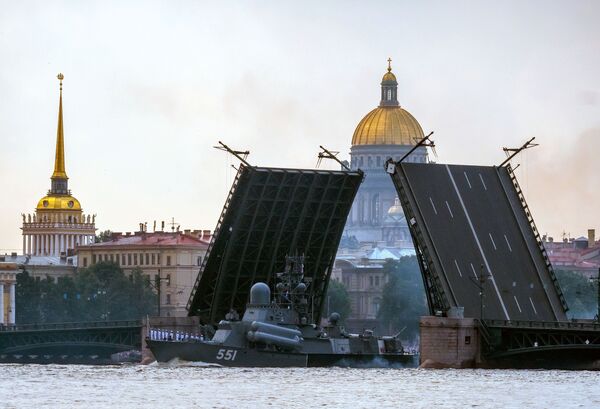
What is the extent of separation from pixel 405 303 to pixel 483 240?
50.1 meters

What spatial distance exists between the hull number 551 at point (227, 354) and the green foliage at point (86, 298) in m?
44.3

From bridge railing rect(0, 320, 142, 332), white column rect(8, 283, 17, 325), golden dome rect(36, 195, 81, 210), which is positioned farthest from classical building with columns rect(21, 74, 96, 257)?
bridge railing rect(0, 320, 142, 332)

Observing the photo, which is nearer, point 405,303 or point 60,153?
point 405,303

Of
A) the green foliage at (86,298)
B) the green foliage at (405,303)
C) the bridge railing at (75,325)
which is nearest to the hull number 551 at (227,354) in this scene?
the bridge railing at (75,325)

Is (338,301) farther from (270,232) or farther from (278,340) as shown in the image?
(278,340)

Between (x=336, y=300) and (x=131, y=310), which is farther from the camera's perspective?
A: (x=336, y=300)

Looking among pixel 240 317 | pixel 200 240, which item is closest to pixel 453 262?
pixel 240 317

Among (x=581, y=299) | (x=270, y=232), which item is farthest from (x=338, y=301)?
(x=270, y=232)

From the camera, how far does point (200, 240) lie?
563 ft

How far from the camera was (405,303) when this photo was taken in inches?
5812

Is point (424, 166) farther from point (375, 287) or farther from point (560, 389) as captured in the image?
point (375, 287)

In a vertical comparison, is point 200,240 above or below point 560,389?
above

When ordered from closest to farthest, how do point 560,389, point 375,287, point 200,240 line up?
point 560,389 → point 200,240 → point 375,287

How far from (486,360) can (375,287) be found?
9288 centimetres
